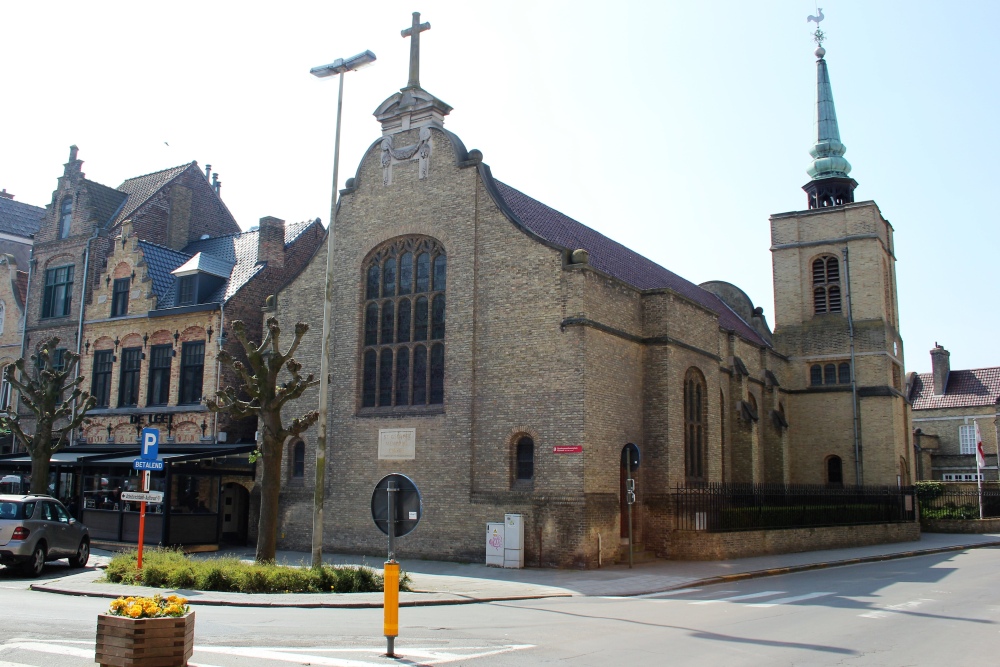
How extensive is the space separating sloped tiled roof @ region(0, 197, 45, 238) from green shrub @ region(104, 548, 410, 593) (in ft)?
101

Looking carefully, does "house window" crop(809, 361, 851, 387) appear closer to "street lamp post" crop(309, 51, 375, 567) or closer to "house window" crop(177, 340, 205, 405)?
"house window" crop(177, 340, 205, 405)

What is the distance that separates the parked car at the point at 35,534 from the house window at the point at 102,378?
38.5 feet

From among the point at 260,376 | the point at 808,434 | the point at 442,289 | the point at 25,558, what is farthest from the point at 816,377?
the point at 25,558

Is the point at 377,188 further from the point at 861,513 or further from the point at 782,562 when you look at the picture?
the point at 861,513

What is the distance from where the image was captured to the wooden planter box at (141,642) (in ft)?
24.5

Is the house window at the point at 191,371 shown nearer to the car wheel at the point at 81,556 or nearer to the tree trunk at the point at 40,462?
the tree trunk at the point at 40,462

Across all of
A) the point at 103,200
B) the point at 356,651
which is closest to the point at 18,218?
the point at 103,200

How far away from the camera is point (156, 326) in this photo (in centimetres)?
2925

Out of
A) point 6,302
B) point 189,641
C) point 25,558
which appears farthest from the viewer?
point 6,302

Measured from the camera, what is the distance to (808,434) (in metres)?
40.0

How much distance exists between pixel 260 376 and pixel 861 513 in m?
23.0

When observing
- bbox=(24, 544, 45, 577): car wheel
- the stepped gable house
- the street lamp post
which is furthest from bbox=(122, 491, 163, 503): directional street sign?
the stepped gable house

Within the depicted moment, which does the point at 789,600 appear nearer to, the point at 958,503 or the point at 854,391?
the point at 854,391

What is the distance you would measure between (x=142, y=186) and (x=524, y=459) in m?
22.3
